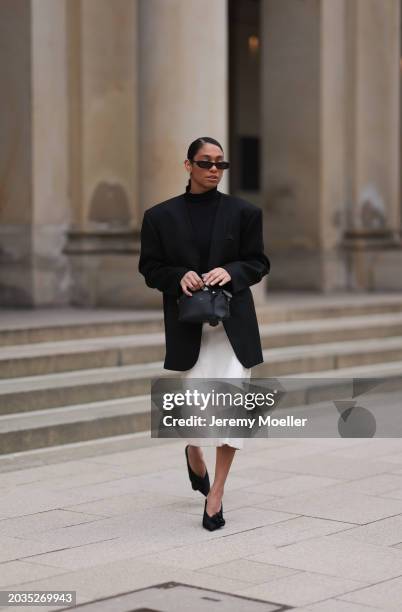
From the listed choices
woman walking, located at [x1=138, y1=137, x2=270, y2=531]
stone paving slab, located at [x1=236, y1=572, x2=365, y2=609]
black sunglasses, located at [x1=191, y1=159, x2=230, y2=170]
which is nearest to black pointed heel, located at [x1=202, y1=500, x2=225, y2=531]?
woman walking, located at [x1=138, y1=137, x2=270, y2=531]

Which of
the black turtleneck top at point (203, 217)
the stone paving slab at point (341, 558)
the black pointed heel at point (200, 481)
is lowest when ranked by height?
the stone paving slab at point (341, 558)

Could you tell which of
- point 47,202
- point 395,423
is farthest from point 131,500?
point 47,202

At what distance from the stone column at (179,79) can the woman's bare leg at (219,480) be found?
23.1 ft

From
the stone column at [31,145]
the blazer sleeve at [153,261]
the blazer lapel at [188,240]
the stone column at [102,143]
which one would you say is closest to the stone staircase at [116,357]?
the stone column at [31,145]

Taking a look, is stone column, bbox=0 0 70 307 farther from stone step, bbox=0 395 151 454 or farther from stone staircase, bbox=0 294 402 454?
stone step, bbox=0 395 151 454

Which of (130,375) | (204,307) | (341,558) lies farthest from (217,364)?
(130,375)

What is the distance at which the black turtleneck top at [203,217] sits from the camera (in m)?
6.96

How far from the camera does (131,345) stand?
11469 mm

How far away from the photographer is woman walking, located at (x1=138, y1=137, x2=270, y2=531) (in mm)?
6840

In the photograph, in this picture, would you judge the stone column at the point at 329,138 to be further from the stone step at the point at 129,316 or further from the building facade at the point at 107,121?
the stone step at the point at 129,316

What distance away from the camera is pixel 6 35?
47.0ft

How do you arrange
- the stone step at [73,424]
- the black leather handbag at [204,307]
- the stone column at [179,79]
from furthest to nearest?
the stone column at [179,79] → the stone step at [73,424] → the black leather handbag at [204,307]

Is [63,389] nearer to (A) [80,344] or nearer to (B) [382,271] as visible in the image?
(A) [80,344]

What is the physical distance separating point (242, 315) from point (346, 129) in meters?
11.7
